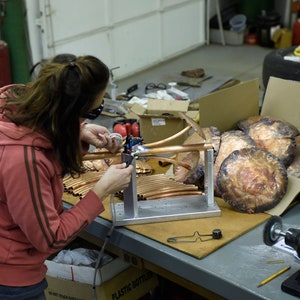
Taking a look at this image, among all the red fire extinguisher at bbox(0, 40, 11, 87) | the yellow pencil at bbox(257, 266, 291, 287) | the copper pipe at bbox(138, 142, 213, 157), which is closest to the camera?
the yellow pencil at bbox(257, 266, 291, 287)

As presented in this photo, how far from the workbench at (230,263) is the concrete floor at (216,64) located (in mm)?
3227

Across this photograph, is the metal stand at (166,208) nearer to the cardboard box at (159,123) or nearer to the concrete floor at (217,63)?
the cardboard box at (159,123)

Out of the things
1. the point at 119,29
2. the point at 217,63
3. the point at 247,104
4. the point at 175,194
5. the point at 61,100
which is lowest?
the point at 217,63

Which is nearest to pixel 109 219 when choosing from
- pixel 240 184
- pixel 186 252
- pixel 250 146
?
pixel 186 252

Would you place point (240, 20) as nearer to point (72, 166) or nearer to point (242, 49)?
point (242, 49)

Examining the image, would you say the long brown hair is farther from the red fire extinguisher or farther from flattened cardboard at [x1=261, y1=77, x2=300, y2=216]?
the red fire extinguisher

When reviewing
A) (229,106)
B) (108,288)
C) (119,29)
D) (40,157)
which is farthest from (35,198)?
(119,29)

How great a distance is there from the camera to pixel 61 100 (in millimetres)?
1374

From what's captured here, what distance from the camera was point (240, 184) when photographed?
6.07 ft

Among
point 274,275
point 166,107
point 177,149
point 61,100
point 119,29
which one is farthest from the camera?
point 119,29

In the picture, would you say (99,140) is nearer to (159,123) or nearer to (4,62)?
(159,123)

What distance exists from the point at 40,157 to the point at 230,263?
646 millimetres

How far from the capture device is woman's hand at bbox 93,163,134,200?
62.9 inches

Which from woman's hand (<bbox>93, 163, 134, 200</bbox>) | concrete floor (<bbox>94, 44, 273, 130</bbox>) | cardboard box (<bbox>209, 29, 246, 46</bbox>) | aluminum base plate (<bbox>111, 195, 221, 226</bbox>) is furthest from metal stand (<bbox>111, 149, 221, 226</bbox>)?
cardboard box (<bbox>209, 29, 246, 46</bbox>)
